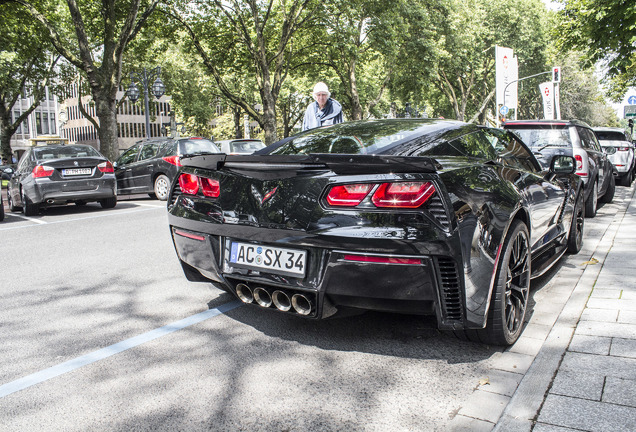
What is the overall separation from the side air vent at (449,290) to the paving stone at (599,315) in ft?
4.39

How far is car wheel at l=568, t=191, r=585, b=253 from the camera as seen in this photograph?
6008 millimetres

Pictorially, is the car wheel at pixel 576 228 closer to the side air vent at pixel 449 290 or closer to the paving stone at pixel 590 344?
the paving stone at pixel 590 344

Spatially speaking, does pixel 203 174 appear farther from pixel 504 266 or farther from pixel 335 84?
pixel 335 84

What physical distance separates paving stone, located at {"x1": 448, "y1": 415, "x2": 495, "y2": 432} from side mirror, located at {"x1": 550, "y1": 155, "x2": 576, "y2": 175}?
3.08m

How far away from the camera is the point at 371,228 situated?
2949mm

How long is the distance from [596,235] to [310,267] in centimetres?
567

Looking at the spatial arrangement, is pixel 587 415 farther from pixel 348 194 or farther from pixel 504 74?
pixel 504 74

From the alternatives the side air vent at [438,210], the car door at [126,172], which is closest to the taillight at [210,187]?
the side air vent at [438,210]

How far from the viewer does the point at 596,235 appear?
746cm

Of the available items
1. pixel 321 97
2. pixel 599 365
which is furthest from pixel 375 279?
pixel 321 97

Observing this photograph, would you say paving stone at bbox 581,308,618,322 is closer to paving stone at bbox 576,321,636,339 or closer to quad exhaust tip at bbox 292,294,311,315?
paving stone at bbox 576,321,636,339

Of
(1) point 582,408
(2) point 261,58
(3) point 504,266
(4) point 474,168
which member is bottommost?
(1) point 582,408

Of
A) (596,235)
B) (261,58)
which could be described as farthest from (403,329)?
(261,58)

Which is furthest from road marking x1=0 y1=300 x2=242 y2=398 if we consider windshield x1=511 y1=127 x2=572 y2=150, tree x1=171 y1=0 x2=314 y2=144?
tree x1=171 y1=0 x2=314 y2=144
